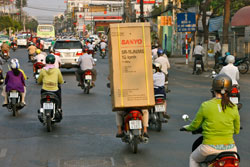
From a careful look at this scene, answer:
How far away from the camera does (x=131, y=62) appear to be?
9516mm

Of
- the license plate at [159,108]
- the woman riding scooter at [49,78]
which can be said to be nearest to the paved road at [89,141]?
the license plate at [159,108]

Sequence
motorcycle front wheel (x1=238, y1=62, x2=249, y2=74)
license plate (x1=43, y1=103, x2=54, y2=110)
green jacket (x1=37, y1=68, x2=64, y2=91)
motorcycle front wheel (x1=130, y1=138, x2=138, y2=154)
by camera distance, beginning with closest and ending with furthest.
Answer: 1. motorcycle front wheel (x1=130, y1=138, x2=138, y2=154)
2. license plate (x1=43, y1=103, x2=54, y2=110)
3. green jacket (x1=37, y1=68, x2=64, y2=91)
4. motorcycle front wheel (x1=238, y1=62, x2=249, y2=74)

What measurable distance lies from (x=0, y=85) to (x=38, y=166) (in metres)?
14.3

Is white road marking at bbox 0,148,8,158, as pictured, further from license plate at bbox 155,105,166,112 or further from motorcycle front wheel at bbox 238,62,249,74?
motorcycle front wheel at bbox 238,62,249,74

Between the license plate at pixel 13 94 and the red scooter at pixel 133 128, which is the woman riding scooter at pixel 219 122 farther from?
the license plate at pixel 13 94

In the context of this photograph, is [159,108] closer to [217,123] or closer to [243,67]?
[217,123]

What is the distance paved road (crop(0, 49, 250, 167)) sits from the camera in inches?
338

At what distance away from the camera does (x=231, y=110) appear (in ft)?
18.3

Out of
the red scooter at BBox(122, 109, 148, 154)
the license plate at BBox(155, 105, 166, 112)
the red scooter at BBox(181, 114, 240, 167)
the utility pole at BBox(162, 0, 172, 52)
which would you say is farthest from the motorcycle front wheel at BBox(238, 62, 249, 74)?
the red scooter at BBox(181, 114, 240, 167)

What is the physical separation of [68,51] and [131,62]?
18.7m

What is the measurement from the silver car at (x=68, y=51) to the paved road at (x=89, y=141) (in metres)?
11.2

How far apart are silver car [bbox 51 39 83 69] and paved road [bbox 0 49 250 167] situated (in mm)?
11187

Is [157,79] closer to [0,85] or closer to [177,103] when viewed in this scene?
[177,103]

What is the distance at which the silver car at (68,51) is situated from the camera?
91.0 feet
